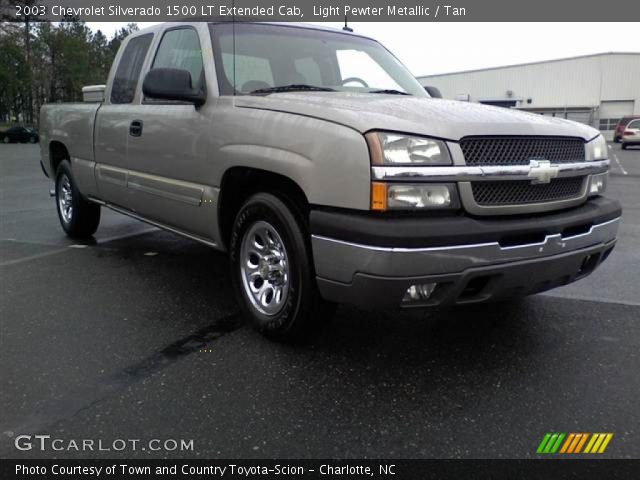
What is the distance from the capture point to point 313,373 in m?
3.03

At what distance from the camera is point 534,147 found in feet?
9.94

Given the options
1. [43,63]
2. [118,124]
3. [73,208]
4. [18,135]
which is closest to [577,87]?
[18,135]

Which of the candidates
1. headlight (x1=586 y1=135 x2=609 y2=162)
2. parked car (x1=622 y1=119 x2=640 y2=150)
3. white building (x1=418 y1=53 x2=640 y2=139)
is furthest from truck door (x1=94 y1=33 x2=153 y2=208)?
white building (x1=418 y1=53 x2=640 y2=139)

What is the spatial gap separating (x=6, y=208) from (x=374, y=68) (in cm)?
676

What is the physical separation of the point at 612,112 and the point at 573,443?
179 feet

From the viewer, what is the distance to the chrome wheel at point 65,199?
6.23 meters

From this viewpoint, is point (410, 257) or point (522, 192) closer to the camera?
point (410, 257)

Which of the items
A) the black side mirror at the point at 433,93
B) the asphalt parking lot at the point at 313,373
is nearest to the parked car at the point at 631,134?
the asphalt parking lot at the point at 313,373

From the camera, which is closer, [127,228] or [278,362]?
[278,362]

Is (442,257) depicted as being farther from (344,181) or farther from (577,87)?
(577,87)

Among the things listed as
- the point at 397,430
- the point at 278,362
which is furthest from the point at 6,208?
the point at 397,430

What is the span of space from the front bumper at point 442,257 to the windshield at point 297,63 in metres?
1.47

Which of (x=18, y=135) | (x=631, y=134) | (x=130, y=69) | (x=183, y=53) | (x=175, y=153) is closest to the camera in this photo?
(x=175, y=153)
